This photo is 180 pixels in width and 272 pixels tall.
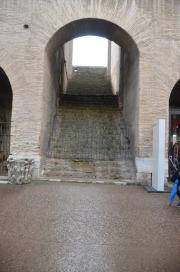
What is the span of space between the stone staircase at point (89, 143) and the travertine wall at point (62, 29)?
0.87 m

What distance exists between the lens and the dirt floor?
272cm

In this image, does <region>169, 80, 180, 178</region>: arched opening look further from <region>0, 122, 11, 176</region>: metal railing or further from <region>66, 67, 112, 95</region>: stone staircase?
<region>66, 67, 112, 95</region>: stone staircase

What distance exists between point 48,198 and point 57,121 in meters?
6.25

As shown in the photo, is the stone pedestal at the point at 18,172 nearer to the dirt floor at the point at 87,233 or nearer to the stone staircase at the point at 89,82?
the dirt floor at the point at 87,233

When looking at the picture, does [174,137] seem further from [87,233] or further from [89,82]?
[89,82]

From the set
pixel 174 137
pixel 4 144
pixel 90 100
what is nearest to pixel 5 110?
pixel 4 144

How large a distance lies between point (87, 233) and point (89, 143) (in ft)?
23.1

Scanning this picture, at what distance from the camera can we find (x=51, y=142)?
34.7 feet

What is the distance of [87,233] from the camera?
3.66 m

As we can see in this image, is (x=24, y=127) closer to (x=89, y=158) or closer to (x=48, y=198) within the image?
(x=89, y=158)

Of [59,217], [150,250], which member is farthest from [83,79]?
[150,250]

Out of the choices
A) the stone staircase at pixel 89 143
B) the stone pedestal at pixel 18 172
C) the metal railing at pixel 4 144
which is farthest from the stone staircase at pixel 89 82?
the stone pedestal at pixel 18 172

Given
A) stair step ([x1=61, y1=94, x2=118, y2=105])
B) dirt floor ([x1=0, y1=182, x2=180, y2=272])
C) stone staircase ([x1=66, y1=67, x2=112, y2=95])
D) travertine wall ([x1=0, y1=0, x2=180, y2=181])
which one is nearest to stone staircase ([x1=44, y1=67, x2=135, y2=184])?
stair step ([x1=61, y1=94, x2=118, y2=105])

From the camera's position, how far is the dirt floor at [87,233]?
272 centimetres
